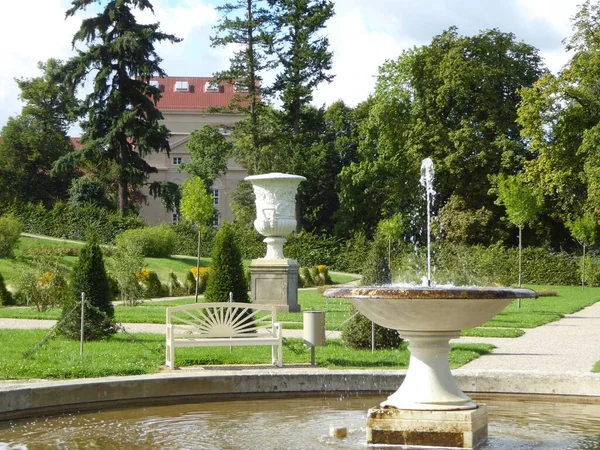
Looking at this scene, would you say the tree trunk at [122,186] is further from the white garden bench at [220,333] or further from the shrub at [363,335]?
the white garden bench at [220,333]

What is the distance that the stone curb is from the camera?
923cm

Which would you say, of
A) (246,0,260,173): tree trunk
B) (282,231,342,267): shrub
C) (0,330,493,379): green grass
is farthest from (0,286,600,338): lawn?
(246,0,260,173): tree trunk

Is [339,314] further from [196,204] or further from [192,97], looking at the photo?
[192,97]

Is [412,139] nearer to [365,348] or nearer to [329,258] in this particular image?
[329,258]

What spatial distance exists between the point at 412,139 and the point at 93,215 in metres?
15.7

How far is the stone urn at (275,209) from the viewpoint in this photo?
23812mm

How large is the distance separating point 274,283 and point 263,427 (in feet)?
49.2

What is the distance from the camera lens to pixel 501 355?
1405 cm

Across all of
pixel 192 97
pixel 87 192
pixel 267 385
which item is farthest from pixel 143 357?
pixel 192 97

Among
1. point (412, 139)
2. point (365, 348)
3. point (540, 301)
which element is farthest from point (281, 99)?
point (365, 348)

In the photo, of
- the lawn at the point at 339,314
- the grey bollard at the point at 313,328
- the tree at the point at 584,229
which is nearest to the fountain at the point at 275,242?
the lawn at the point at 339,314

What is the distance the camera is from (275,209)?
24.0 meters

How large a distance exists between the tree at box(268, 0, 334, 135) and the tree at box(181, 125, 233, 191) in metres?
4.11

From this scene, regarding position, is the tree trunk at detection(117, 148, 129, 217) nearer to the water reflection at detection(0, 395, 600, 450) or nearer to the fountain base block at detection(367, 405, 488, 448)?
the water reflection at detection(0, 395, 600, 450)
